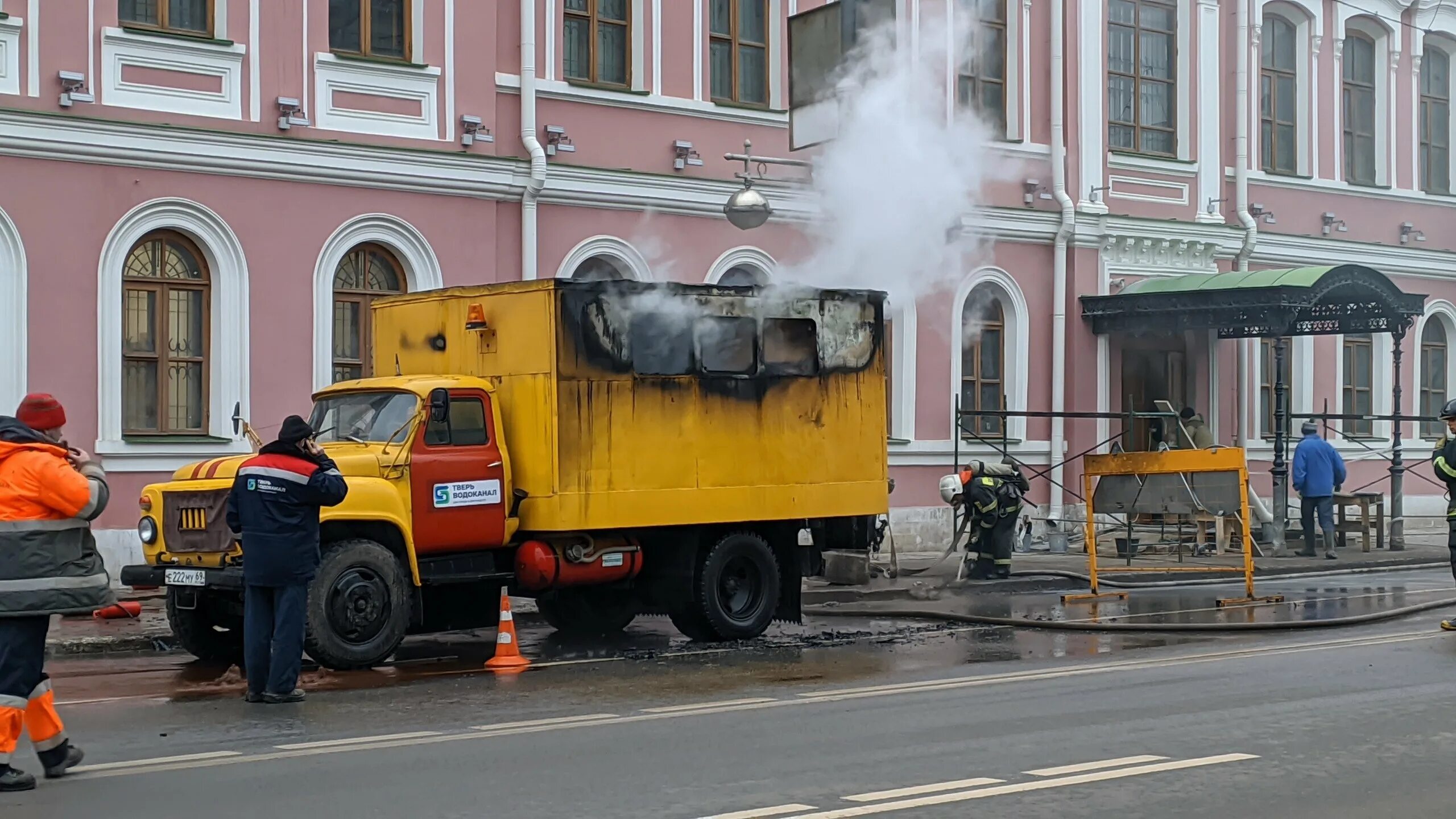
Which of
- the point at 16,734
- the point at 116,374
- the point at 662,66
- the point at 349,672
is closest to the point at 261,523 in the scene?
the point at 349,672

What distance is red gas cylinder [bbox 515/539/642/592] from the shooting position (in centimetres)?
1357

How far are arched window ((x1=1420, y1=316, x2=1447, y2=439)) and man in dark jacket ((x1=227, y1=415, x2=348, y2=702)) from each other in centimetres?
2486

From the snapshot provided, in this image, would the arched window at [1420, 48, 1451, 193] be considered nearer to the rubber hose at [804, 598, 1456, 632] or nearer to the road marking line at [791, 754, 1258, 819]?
the rubber hose at [804, 598, 1456, 632]

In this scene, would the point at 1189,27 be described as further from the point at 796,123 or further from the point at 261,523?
the point at 261,523

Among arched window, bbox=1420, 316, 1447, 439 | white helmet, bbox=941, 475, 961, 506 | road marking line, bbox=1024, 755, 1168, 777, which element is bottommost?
road marking line, bbox=1024, 755, 1168, 777

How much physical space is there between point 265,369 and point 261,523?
26.8 feet

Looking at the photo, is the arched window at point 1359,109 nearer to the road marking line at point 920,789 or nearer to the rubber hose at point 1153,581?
the rubber hose at point 1153,581

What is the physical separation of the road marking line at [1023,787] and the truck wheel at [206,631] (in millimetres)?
6911

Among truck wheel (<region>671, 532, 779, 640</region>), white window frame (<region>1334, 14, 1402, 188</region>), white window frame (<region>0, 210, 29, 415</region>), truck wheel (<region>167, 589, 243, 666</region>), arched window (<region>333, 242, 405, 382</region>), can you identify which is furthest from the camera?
white window frame (<region>1334, 14, 1402, 188</region>)

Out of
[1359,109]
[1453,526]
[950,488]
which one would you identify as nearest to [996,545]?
[950,488]

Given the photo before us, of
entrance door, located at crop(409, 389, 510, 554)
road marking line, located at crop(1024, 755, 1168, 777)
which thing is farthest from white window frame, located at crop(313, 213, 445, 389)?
road marking line, located at crop(1024, 755, 1168, 777)

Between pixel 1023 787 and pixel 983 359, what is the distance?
59.6 feet

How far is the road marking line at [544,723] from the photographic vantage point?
9656mm

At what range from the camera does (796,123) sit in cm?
1950
